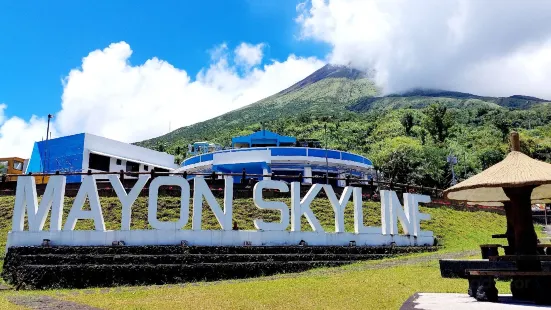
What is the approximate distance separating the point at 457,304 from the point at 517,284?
1245mm

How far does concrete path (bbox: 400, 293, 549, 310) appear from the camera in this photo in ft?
21.2

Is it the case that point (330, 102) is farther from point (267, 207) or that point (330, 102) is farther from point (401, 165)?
point (267, 207)

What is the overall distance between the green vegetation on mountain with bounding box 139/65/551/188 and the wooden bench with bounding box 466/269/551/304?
33.4 metres

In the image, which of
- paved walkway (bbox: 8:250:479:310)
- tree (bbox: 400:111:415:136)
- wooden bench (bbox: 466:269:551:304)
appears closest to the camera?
wooden bench (bbox: 466:269:551:304)

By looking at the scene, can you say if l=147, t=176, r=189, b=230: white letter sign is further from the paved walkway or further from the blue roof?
the blue roof

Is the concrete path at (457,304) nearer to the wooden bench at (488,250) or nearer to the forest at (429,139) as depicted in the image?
the wooden bench at (488,250)

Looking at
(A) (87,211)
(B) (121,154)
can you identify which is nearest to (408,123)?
(B) (121,154)

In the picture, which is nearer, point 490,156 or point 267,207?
point 267,207

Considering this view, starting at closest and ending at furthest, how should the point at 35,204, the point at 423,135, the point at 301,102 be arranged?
the point at 35,204, the point at 423,135, the point at 301,102

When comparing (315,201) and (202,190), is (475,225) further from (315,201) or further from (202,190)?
(202,190)

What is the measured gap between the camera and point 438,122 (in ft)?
204

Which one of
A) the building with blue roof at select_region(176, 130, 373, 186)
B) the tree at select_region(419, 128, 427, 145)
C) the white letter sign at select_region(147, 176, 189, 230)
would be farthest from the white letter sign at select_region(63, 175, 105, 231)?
the tree at select_region(419, 128, 427, 145)

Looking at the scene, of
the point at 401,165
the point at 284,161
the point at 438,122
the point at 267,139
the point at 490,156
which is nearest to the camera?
the point at 284,161

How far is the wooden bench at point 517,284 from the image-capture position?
6.88 metres
